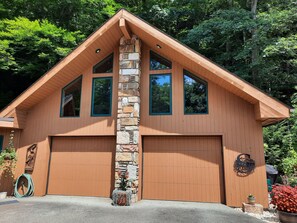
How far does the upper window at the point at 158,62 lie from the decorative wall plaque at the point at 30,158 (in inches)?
206

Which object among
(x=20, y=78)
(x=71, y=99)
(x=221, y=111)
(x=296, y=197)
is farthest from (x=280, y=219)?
(x=20, y=78)

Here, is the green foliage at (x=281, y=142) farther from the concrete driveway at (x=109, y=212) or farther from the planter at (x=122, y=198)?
the planter at (x=122, y=198)

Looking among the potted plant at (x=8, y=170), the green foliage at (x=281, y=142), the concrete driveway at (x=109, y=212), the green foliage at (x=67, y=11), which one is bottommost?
the concrete driveway at (x=109, y=212)

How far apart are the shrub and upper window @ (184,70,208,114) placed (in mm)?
2988

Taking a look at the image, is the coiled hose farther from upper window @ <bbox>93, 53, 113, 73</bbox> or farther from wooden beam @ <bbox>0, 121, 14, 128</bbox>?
upper window @ <bbox>93, 53, 113, 73</bbox>

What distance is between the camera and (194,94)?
23.4ft

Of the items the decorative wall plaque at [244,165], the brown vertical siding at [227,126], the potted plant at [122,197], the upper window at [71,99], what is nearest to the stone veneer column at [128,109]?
the potted plant at [122,197]

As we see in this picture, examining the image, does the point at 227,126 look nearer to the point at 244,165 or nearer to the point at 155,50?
the point at 244,165

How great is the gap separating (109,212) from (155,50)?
5.47m

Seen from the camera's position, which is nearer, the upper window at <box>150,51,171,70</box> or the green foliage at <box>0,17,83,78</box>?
the upper window at <box>150,51,171,70</box>

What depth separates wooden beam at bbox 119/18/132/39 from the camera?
6.80 metres

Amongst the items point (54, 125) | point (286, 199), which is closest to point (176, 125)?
point (286, 199)

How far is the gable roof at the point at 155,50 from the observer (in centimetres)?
602

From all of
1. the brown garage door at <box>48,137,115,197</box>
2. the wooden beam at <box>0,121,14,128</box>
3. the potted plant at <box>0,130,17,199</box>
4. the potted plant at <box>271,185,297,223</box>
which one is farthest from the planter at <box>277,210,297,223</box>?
the wooden beam at <box>0,121,14,128</box>
